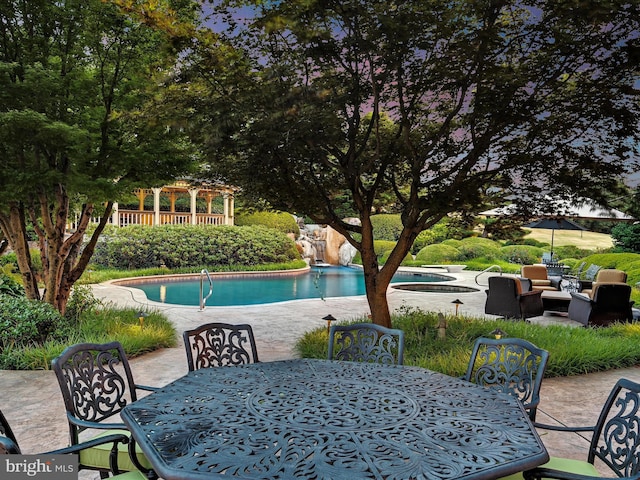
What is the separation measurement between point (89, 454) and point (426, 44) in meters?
4.05

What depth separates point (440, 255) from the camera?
70.8ft

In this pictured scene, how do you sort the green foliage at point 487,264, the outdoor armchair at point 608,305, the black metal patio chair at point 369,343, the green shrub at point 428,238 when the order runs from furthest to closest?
the green shrub at point 428,238 → the green foliage at point 487,264 → the outdoor armchair at point 608,305 → the black metal patio chair at point 369,343

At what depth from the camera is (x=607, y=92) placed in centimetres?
469

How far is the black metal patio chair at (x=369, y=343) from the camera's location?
318cm

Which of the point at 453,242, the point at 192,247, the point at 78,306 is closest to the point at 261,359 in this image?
the point at 78,306

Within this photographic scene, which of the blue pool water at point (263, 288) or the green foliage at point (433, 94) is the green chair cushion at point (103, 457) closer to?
the green foliage at point (433, 94)

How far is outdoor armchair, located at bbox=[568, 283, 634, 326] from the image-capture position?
7.58 meters

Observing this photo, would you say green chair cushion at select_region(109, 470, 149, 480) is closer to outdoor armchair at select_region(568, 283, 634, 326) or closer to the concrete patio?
the concrete patio

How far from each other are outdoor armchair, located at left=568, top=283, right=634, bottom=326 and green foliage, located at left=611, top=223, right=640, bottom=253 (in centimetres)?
972

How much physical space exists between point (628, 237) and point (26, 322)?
17.3 metres

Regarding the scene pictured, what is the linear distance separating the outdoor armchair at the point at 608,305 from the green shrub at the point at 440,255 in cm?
1369

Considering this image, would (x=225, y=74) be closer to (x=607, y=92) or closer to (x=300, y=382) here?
(x=300, y=382)

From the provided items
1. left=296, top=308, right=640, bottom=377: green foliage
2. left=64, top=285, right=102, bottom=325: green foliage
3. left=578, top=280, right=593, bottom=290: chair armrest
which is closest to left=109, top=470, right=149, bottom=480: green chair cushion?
left=296, top=308, right=640, bottom=377: green foliage

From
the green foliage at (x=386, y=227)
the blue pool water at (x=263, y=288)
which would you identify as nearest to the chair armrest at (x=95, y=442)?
the blue pool water at (x=263, y=288)
